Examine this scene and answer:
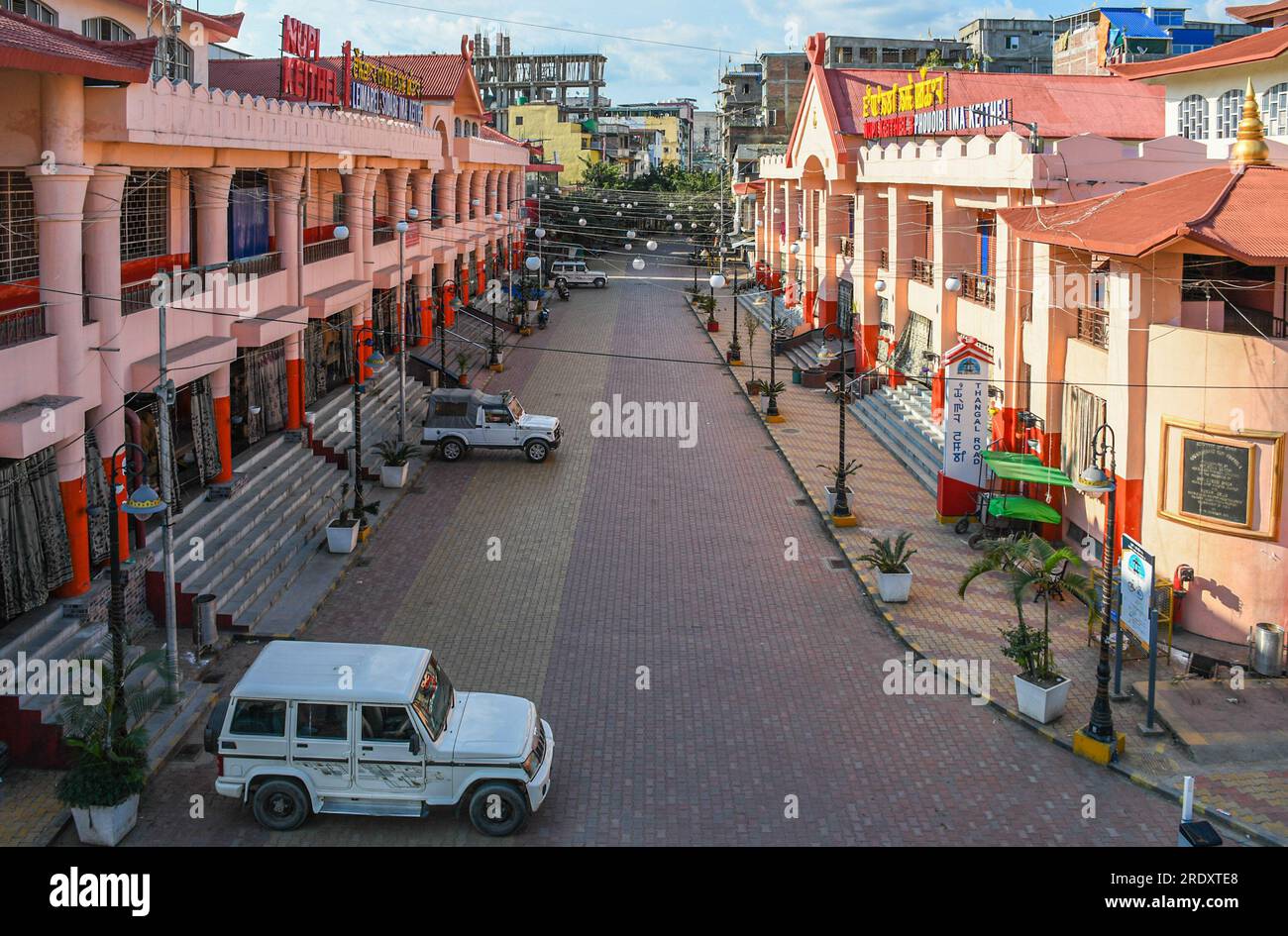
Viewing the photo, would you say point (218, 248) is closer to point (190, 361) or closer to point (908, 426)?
point (190, 361)

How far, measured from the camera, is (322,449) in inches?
1125

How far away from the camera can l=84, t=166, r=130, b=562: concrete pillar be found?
738 inches

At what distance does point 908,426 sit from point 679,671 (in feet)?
51.5

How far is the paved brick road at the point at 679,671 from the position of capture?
1430 centimetres

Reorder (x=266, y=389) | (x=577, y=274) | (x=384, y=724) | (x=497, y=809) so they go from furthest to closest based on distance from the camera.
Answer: (x=577, y=274) → (x=266, y=389) → (x=497, y=809) → (x=384, y=724)

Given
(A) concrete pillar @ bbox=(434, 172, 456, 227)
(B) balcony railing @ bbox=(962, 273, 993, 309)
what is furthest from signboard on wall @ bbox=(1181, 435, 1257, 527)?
(A) concrete pillar @ bbox=(434, 172, 456, 227)

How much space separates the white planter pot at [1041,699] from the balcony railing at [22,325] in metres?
14.5

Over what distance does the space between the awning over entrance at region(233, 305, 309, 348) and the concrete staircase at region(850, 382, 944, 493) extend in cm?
1466

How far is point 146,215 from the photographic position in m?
23.7

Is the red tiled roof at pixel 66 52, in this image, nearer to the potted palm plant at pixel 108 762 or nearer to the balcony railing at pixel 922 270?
the potted palm plant at pixel 108 762

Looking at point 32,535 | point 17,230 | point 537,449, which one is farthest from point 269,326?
point 32,535

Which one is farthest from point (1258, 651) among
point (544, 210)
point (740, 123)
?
point (740, 123)

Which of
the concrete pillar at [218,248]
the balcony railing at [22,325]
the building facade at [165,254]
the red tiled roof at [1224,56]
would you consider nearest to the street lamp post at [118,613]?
the building facade at [165,254]

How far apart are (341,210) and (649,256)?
189ft
